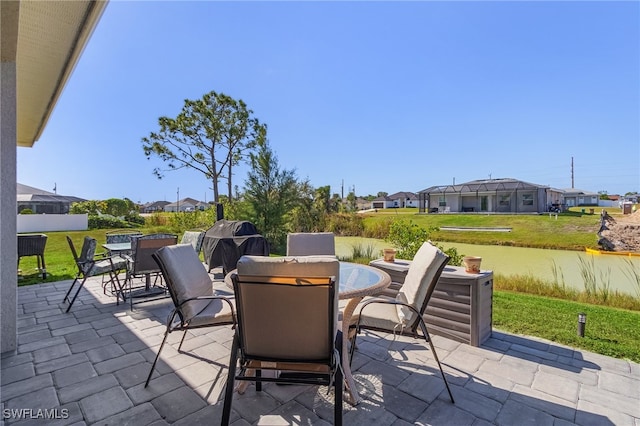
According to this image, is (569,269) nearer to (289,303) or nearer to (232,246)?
(232,246)

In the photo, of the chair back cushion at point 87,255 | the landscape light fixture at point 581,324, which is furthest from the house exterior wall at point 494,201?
the chair back cushion at point 87,255

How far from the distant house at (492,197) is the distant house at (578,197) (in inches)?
467

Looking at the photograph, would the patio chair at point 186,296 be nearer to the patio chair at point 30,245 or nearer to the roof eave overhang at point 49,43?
the roof eave overhang at point 49,43

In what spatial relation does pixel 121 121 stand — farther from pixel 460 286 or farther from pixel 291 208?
pixel 460 286

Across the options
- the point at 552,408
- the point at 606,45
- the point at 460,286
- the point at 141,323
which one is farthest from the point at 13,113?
Answer: the point at 606,45

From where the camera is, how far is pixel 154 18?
16.7 feet

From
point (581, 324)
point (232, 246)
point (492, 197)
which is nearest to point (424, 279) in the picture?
point (581, 324)

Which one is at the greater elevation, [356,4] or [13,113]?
[356,4]

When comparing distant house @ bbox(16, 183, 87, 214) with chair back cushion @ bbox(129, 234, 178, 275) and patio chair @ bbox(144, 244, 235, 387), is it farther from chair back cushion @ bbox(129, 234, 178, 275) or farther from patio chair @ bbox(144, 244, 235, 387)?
patio chair @ bbox(144, 244, 235, 387)

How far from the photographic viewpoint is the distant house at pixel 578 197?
125ft

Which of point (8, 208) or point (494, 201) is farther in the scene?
point (494, 201)

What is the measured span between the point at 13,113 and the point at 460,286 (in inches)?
164

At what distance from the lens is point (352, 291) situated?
1.92m

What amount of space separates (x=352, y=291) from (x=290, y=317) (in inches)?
25.0
